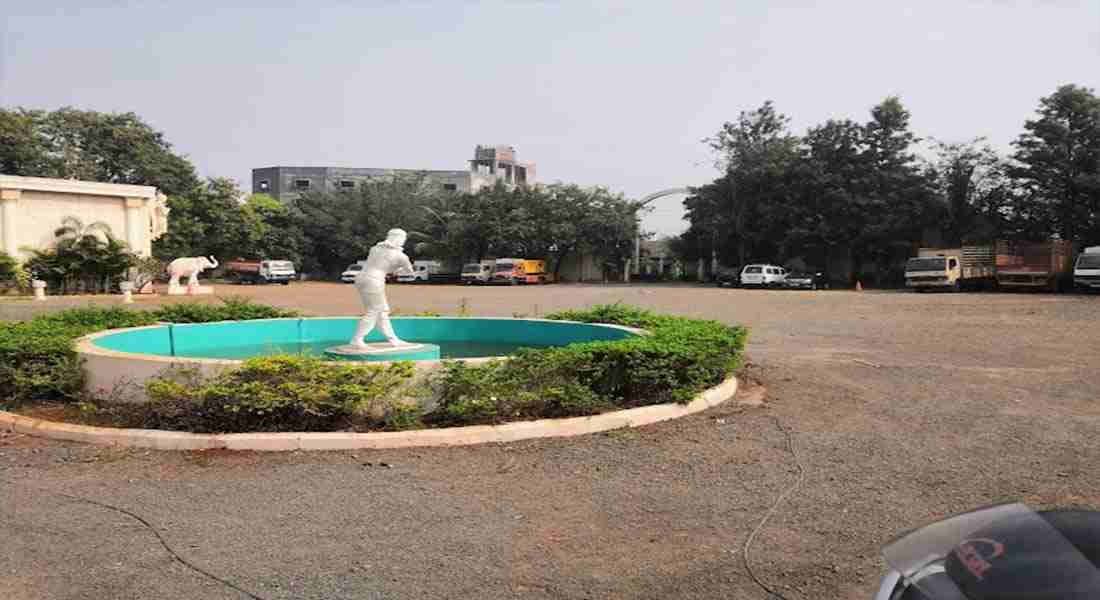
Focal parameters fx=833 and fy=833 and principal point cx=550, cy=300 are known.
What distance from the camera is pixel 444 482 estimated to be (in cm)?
552

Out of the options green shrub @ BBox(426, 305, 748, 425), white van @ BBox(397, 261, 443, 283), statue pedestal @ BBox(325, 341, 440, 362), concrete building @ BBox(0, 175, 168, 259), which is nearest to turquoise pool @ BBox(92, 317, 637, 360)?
statue pedestal @ BBox(325, 341, 440, 362)

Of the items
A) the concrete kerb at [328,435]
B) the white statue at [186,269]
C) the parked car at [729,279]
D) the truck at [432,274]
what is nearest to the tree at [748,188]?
the parked car at [729,279]

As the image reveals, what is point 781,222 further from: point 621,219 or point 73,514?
point 73,514

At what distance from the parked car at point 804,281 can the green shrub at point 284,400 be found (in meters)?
37.9

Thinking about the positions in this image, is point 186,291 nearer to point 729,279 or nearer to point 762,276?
point 762,276

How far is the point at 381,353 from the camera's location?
29.5 feet

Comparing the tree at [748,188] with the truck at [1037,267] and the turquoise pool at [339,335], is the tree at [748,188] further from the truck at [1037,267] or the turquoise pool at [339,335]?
the turquoise pool at [339,335]

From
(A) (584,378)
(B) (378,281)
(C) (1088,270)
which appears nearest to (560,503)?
(A) (584,378)

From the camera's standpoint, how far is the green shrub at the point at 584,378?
6898 millimetres

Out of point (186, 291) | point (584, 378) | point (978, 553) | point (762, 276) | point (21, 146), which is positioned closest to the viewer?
point (978, 553)

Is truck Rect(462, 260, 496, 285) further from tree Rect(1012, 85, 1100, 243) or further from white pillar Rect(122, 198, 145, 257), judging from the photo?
tree Rect(1012, 85, 1100, 243)

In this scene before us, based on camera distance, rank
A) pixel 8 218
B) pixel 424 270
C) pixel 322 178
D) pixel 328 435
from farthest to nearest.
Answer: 1. pixel 322 178
2. pixel 424 270
3. pixel 8 218
4. pixel 328 435

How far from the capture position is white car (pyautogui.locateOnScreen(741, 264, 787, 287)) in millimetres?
43219

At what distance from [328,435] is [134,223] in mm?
29962
